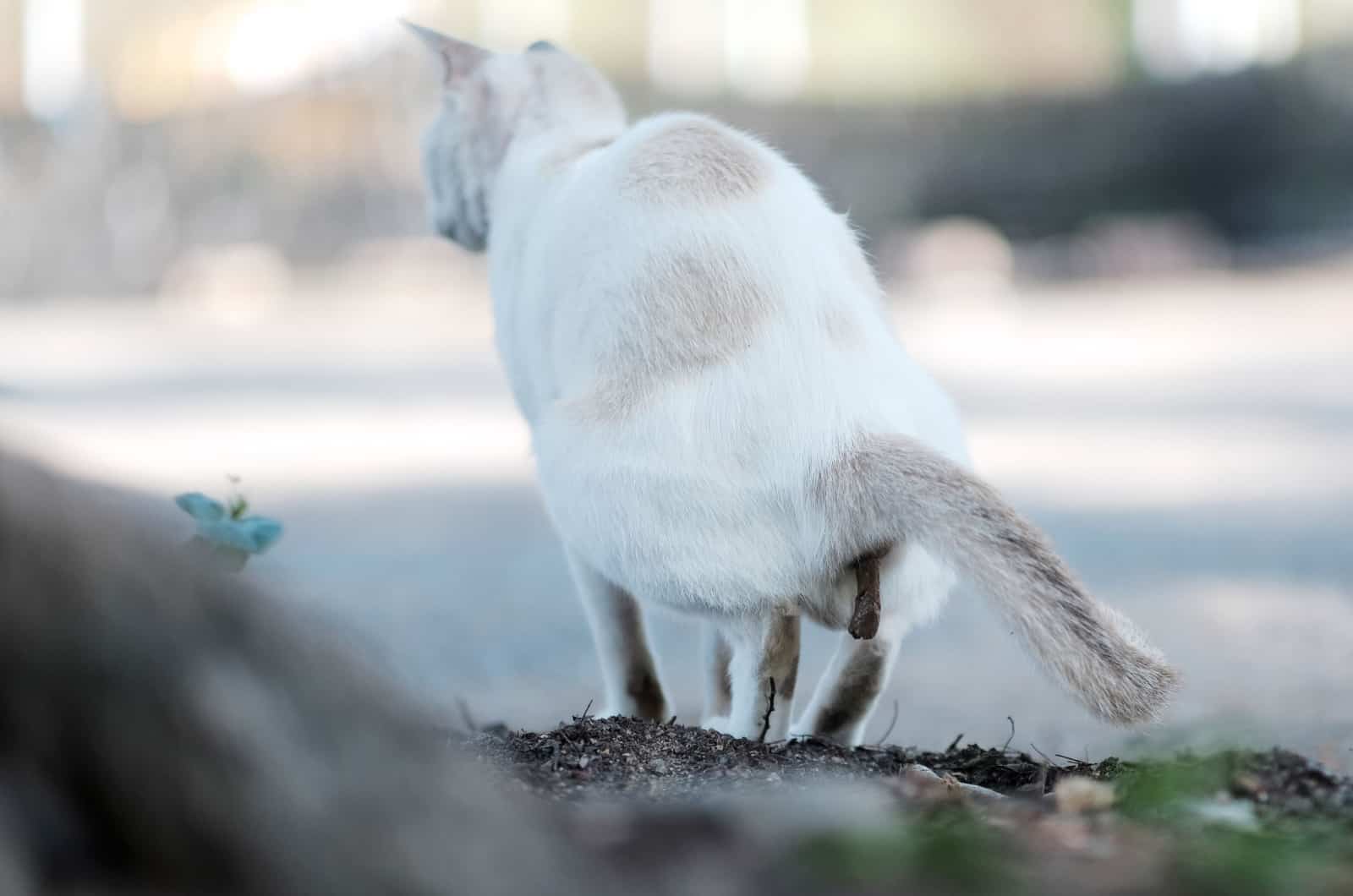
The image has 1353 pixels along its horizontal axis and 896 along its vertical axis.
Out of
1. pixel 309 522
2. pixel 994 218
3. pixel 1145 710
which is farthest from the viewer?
pixel 994 218

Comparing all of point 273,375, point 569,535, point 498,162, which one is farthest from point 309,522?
point 273,375

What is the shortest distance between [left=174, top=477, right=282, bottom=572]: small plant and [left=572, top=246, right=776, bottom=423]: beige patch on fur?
0.50 metres

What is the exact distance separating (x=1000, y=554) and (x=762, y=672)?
0.50 m

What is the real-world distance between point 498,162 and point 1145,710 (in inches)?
68.9

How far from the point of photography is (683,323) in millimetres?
2145

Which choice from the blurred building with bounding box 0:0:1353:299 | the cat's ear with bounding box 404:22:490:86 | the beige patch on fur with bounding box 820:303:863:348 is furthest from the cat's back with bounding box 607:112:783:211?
the blurred building with bounding box 0:0:1353:299

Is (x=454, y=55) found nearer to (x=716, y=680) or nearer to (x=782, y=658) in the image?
(x=716, y=680)

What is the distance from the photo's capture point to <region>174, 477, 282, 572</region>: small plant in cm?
216

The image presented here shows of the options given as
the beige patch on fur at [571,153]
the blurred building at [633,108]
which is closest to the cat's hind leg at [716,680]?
the beige patch on fur at [571,153]

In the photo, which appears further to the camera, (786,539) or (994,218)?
(994,218)

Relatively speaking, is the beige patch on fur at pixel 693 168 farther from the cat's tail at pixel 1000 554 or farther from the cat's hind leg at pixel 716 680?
the cat's hind leg at pixel 716 680

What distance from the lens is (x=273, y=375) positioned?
9398mm

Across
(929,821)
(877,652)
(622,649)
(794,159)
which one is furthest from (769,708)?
(794,159)

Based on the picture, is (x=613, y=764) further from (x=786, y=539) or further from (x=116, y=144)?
(x=116, y=144)
